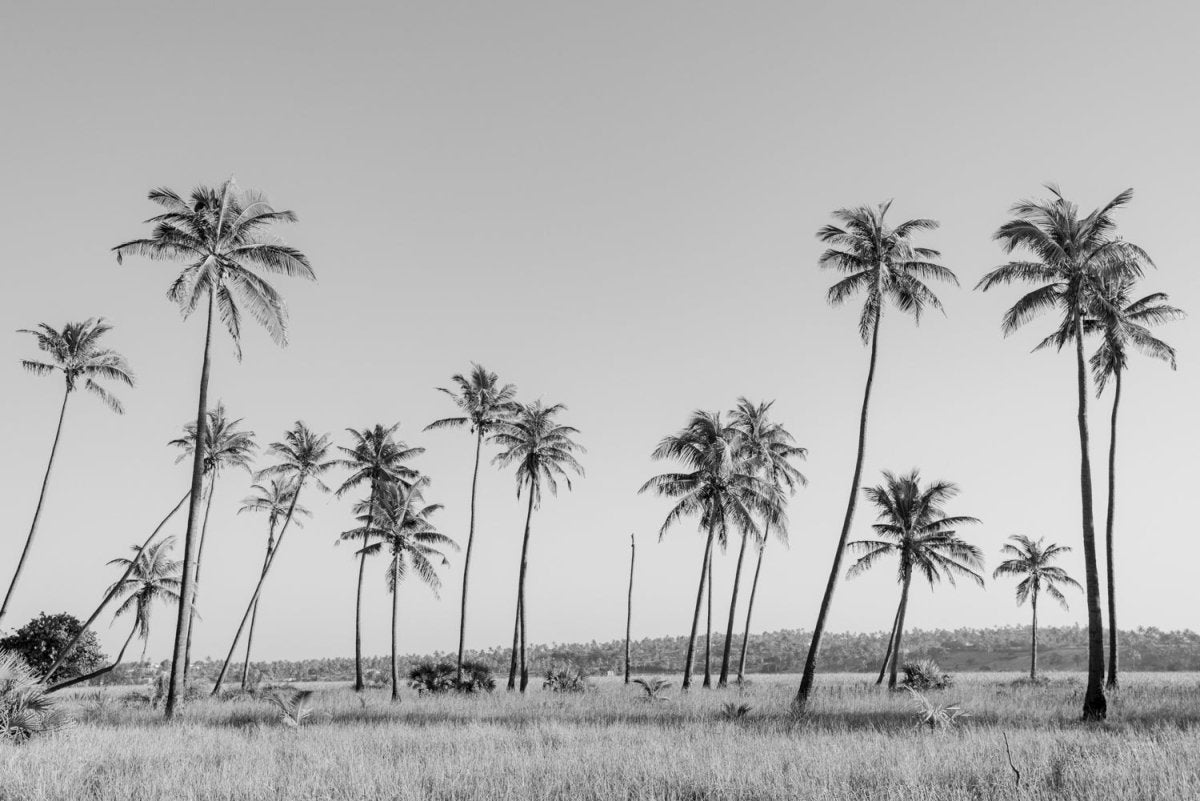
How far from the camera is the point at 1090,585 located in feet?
66.5

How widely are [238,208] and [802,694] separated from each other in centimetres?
2358

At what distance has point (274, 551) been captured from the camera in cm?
4653

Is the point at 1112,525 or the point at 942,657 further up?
the point at 1112,525

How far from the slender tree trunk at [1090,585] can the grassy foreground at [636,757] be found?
60 cm

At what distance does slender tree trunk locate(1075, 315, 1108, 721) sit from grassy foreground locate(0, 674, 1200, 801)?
60cm

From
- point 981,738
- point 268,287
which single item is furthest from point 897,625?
point 268,287

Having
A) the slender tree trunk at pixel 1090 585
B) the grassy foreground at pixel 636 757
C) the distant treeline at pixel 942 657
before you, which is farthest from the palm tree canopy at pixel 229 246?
the distant treeline at pixel 942 657

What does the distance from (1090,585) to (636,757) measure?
562 inches

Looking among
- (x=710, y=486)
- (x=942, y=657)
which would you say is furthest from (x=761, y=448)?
(x=942, y=657)

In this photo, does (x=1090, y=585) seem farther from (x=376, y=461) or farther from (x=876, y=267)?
(x=376, y=461)

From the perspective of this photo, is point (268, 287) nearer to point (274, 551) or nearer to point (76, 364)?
point (76, 364)

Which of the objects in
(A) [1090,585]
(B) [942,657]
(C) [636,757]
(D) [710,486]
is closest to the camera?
(C) [636,757]

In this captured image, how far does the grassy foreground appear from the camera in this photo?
10.4 m

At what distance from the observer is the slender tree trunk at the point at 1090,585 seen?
763 inches
